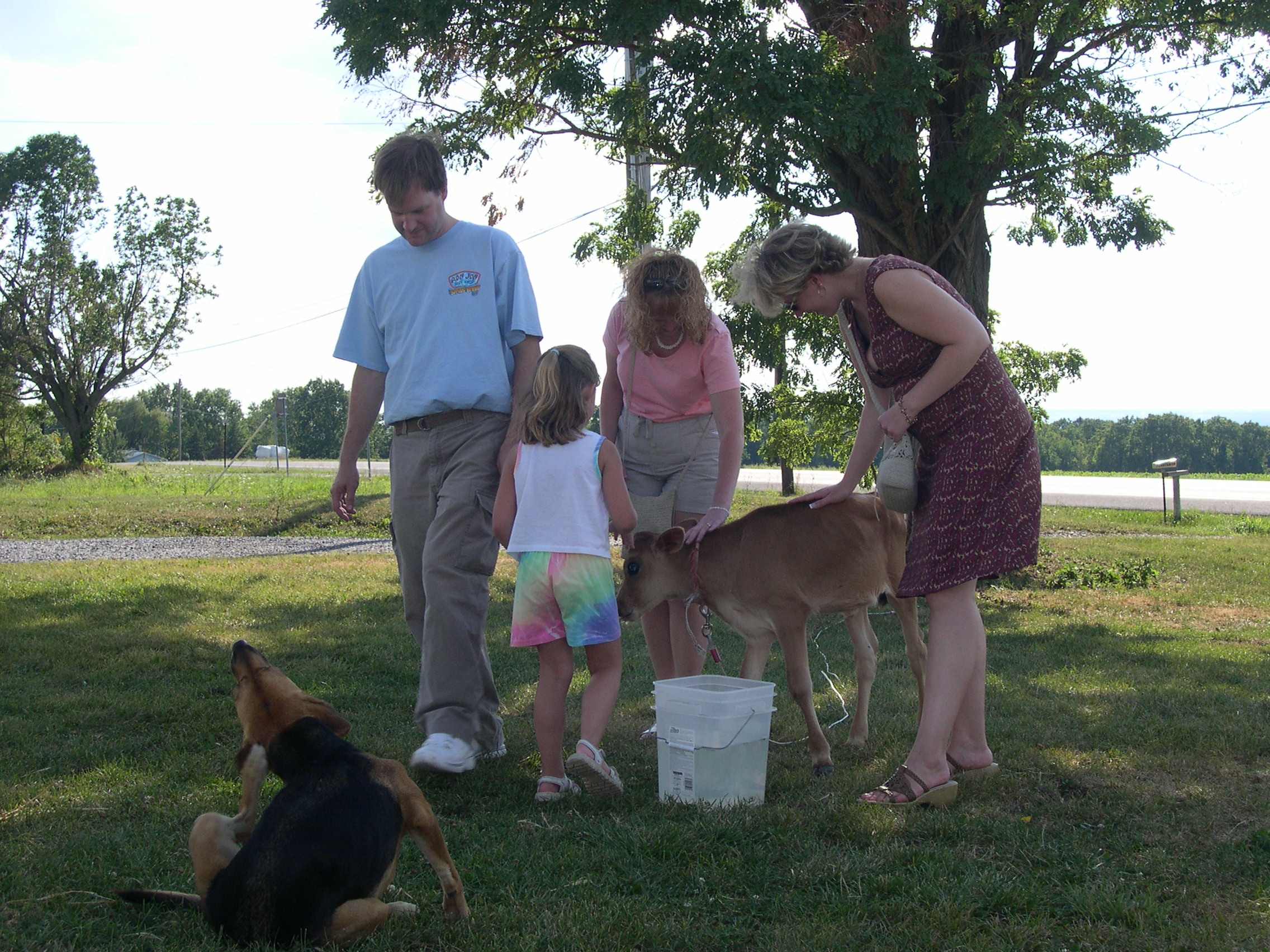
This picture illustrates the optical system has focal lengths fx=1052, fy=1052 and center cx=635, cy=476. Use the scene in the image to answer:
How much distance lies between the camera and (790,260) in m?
3.95

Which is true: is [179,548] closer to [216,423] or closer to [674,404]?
[674,404]

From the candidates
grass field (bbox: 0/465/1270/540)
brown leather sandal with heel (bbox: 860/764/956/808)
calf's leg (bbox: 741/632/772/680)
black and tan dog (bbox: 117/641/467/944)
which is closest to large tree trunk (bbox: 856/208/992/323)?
calf's leg (bbox: 741/632/772/680)

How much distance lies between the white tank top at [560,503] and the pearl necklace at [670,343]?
0.87m

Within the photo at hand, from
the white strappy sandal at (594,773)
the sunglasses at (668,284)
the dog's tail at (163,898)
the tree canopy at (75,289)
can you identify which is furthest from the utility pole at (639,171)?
the tree canopy at (75,289)

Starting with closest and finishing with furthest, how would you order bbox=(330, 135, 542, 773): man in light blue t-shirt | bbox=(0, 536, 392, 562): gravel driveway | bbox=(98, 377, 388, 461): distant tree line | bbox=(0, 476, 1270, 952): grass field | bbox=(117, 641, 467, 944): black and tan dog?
bbox=(117, 641, 467, 944): black and tan dog, bbox=(0, 476, 1270, 952): grass field, bbox=(330, 135, 542, 773): man in light blue t-shirt, bbox=(0, 536, 392, 562): gravel driveway, bbox=(98, 377, 388, 461): distant tree line

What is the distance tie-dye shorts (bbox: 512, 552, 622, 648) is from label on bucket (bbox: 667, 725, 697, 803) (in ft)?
1.44

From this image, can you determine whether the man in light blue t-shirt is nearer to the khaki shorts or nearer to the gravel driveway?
the khaki shorts

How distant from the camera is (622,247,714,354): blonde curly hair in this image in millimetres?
4566

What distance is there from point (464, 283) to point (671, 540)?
1471 mm

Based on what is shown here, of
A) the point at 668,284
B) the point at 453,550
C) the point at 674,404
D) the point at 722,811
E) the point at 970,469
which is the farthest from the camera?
the point at 674,404

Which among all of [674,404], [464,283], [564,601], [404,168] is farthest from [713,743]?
[404,168]

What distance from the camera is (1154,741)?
4.76 meters

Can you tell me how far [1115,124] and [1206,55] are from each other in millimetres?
1578

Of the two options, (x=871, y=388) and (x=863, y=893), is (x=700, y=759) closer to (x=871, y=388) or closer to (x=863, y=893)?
(x=863, y=893)
